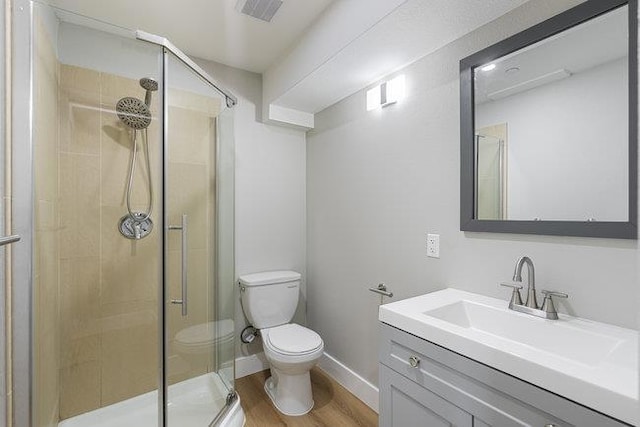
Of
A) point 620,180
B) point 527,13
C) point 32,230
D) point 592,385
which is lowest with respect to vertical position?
point 592,385

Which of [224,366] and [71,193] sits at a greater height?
[71,193]

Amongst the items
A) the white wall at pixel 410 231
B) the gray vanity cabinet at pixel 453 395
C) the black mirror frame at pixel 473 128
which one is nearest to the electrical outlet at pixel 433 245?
the white wall at pixel 410 231

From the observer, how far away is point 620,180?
3.21 ft

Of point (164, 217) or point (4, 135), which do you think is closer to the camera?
point (4, 135)

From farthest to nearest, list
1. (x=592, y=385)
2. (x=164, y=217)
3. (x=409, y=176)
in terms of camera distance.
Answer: (x=409, y=176) → (x=164, y=217) → (x=592, y=385)

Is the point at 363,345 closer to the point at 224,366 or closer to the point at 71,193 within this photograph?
the point at 224,366

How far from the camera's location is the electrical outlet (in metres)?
1.54

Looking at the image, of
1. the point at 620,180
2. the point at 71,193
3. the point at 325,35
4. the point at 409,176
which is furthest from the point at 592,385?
the point at 71,193

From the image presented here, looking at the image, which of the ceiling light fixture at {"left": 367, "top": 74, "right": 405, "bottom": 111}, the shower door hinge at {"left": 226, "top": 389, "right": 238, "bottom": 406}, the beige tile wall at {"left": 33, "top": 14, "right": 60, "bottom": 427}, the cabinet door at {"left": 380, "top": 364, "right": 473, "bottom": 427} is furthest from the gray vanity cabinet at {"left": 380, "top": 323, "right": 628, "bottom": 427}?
the beige tile wall at {"left": 33, "top": 14, "right": 60, "bottom": 427}

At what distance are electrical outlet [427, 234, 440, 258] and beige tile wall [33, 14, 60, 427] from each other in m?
1.83

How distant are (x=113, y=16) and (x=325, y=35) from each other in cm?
126

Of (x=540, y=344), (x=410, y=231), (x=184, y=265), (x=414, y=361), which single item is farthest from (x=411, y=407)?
(x=184, y=265)

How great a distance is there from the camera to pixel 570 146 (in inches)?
43.5

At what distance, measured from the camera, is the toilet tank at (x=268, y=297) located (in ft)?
6.90
